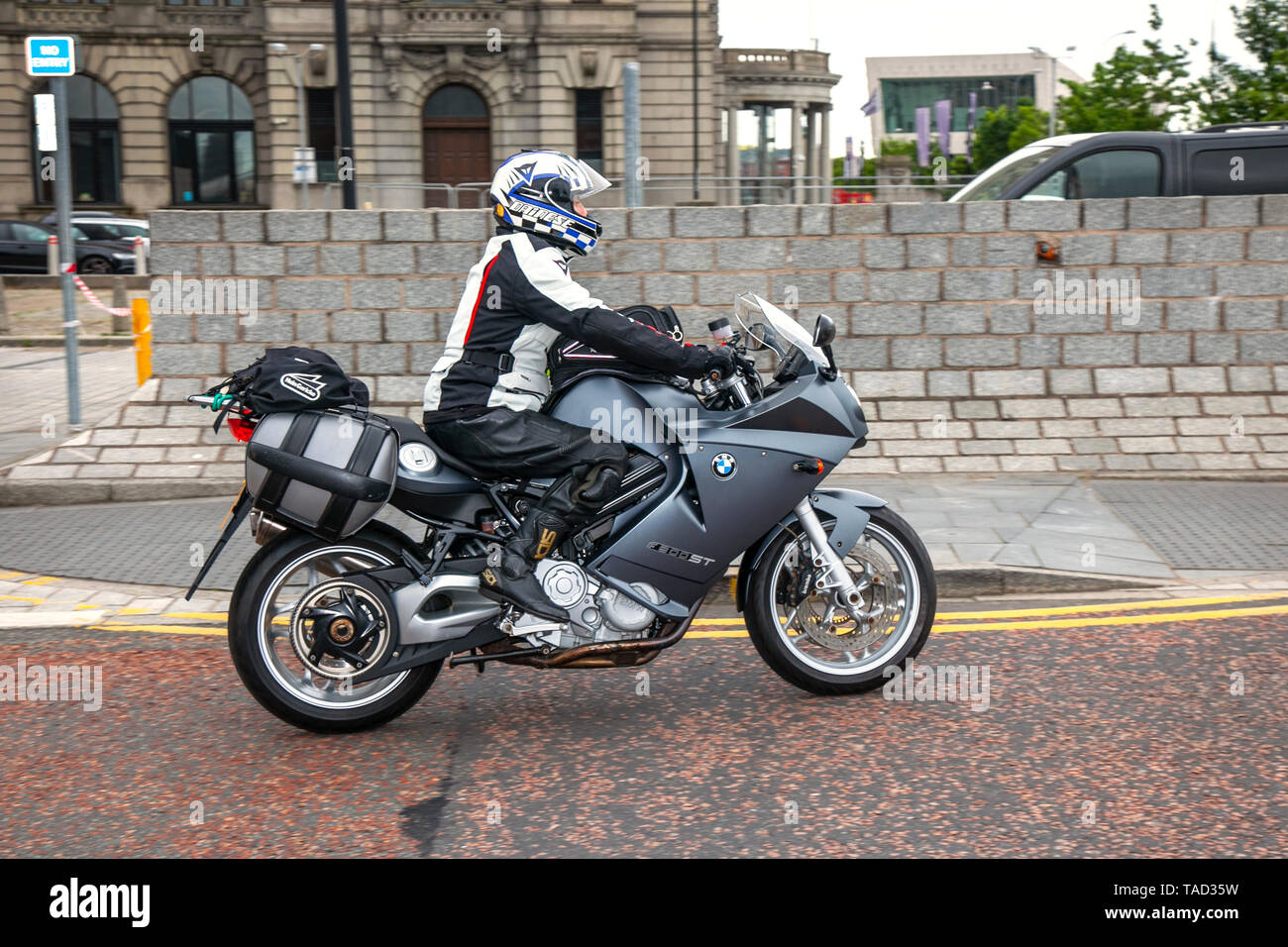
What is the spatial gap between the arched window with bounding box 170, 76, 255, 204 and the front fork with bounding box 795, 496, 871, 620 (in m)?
41.6

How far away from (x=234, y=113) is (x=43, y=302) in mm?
20640

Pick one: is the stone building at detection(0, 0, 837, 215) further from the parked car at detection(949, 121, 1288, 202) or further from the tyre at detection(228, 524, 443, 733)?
the tyre at detection(228, 524, 443, 733)

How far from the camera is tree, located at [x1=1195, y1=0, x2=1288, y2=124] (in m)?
26.3

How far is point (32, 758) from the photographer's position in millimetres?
4770

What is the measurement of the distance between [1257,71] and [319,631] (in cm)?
2763

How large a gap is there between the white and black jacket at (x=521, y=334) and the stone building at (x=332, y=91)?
115 feet

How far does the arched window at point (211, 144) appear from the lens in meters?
43.2

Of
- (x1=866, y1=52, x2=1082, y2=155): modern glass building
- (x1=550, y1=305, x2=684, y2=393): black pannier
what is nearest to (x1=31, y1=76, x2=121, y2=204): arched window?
(x1=550, y1=305, x2=684, y2=393): black pannier

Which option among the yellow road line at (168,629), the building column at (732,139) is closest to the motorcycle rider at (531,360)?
the yellow road line at (168,629)

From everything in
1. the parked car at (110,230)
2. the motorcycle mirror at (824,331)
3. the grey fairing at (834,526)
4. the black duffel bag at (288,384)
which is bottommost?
the grey fairing at (834,526)

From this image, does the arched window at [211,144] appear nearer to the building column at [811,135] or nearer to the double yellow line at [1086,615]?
the building column at [811,135]
